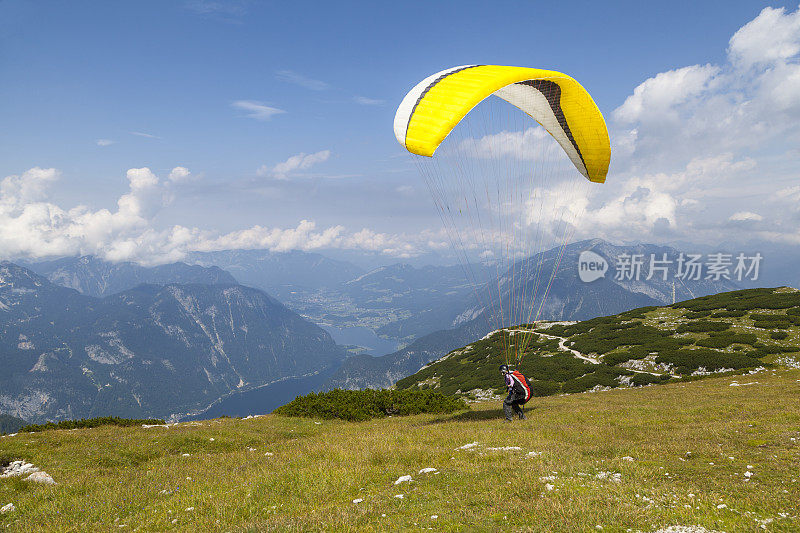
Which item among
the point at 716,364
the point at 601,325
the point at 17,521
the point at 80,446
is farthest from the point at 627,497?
the point at 601,325

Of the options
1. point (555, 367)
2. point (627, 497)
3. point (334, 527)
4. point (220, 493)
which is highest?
point (627, 497)

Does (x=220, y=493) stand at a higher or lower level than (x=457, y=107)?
lower

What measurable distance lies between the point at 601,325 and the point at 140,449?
190ft

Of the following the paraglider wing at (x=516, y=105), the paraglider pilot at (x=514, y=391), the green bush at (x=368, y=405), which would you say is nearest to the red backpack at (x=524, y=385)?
the paraglider pilot at (x=514, y=391)

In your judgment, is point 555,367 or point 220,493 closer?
point 220,493

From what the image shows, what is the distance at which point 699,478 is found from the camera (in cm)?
711

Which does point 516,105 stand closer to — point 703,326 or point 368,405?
point 368,405

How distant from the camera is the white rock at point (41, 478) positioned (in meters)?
9.44

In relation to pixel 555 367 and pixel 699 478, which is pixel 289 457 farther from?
pixel 555 367

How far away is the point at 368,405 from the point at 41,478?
49.8ft

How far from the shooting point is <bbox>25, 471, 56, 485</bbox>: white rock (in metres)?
Answer: 9.44

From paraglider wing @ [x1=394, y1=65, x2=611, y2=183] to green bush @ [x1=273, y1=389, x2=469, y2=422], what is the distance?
15.4m

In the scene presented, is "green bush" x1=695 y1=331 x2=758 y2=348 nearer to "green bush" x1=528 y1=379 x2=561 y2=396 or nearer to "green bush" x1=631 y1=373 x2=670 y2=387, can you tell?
"green bush" x1=631 y1=373 x2=670 y2=387

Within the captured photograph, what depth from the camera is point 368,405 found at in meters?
22.6
